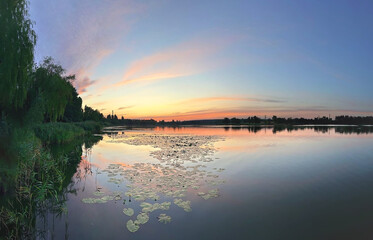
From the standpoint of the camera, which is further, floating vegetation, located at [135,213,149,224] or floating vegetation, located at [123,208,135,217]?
floating vegetation, located at [123,208,135,217]

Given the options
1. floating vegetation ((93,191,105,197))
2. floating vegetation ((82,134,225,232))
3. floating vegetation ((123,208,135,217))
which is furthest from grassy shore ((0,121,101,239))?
floating vegetation ((123,208,135,217))

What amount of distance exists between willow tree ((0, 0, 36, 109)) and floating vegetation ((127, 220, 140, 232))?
6.15 meters

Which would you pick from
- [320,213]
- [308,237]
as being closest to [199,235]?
[308,237]

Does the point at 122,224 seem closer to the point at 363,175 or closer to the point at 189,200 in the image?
the point at 189,200

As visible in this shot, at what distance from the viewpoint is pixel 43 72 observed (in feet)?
49.5

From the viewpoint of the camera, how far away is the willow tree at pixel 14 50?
676 cm

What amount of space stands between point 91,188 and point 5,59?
Result: 5.42m

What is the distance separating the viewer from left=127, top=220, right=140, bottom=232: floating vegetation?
477cm

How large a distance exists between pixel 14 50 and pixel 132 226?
23.6 ft

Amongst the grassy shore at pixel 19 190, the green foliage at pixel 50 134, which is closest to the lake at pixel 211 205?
the grassy shore at pixel 19 190

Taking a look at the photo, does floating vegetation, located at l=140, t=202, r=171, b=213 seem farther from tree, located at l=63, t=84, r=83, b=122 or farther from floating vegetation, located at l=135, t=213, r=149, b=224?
tree, located at l=63, t=84, r=83, b=122

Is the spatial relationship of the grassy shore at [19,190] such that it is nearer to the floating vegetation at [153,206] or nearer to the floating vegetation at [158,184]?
the floating vegetation at [158,184]

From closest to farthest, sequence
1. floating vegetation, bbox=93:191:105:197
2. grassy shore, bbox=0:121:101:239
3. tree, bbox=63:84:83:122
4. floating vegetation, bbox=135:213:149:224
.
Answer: grassy shore, bbox=0:121:101:239, floating vegetation, bbox=135:213:149:224, floating vegetation, bbox=93:191:105:197, tree, bbox=63:84:83:122

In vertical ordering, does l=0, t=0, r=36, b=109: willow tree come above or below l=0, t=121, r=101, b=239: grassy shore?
above
